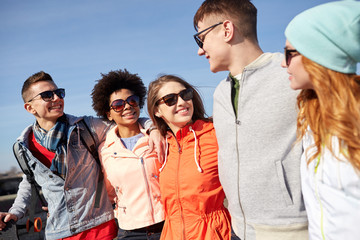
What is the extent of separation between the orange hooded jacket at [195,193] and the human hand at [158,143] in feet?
0.56

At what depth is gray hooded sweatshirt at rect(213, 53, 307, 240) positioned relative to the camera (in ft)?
8.24

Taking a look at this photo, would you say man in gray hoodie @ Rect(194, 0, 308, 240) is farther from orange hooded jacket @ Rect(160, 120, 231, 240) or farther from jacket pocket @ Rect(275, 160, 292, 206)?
orange hooded jacket @ Rect(160, 120, 231, 240)

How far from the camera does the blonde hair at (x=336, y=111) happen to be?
1.92 meters

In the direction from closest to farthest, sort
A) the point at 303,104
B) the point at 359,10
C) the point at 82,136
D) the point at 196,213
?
1. the point at 359,10
2. the point at 303,104
3. the point at 196,213
4. the point at 82,136

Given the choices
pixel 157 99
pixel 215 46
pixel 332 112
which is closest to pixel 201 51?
pixel 215 46

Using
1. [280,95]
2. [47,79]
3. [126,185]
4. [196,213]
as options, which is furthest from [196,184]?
[47,79]

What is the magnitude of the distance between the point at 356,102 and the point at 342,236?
2.58 ft

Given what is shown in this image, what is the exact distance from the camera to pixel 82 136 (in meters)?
4.19

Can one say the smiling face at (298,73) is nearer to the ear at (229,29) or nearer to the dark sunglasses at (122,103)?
the ear at (229,29)

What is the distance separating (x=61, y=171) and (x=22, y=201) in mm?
793

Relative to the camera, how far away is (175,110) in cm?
372

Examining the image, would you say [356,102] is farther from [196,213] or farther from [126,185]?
[126,185]

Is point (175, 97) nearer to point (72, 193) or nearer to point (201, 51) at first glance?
point (201, 51)

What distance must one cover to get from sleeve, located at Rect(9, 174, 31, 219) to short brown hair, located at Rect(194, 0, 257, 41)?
124 inches
